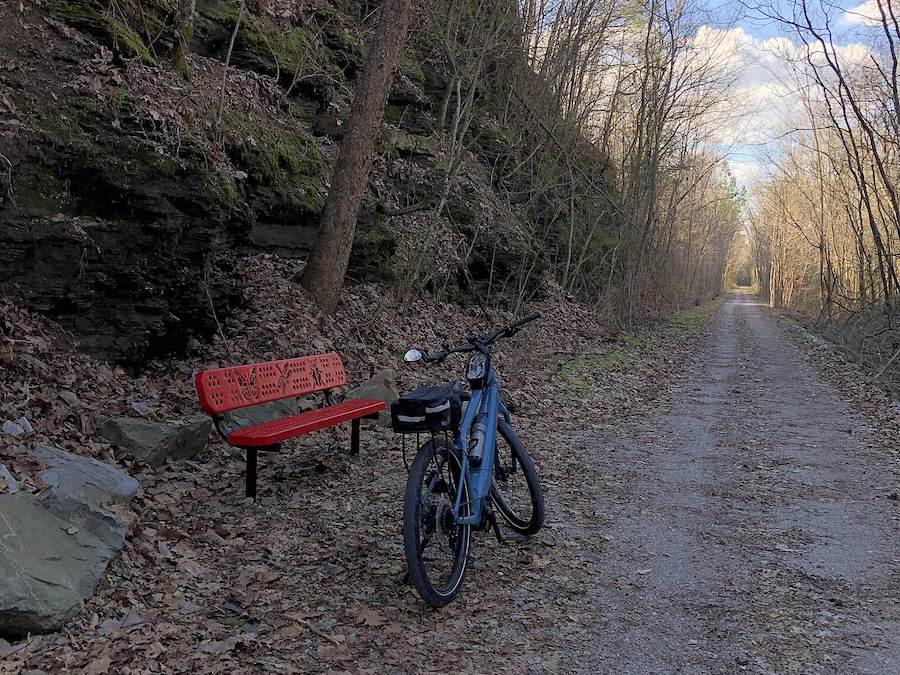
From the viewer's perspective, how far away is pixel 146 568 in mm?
4047

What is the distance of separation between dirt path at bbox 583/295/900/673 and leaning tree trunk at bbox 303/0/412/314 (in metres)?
3.95

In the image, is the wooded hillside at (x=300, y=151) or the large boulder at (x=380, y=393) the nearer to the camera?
the wooded hillside at (x=300, y=151)

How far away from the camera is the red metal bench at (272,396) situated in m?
5.22

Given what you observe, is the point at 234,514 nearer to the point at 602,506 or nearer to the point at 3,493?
the point at 3,493

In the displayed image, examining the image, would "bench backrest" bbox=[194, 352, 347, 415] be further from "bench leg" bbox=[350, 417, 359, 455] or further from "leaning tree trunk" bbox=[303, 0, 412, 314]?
"leaning tree trunk" bbox=[303, 0, 412, 314]

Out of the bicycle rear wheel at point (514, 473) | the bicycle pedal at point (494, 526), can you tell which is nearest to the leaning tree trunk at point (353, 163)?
the bicycle rear wheel at point (514, 473)

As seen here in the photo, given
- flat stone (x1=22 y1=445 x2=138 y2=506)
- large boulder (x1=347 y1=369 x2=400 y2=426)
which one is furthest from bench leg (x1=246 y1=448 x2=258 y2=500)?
large boulder (x1=347 y1=369 x2=400 y2=426)

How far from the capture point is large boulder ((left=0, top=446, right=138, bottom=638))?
10.4 ft

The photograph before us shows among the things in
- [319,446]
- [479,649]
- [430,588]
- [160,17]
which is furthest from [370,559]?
[160,17]

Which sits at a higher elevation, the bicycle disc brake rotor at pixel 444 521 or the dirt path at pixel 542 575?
the bicycle disc brake rotor at pixel 444 521

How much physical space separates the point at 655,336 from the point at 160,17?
15517mm

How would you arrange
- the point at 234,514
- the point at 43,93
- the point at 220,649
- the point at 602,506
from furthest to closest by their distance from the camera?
the point at 43,93
the point at 602,506
the point at 234,514
the point at 220,649

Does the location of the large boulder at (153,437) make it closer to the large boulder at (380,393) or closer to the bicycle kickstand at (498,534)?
the large boulder at (380,393)

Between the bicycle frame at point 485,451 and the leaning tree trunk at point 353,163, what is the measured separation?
4.95m
